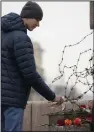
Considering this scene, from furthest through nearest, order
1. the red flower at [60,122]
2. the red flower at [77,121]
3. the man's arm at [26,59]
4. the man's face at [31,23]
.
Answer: the red flower at [60,122] → the red flower at [77,121] → the man's face at [31,23] → the man's arm at [26,59]

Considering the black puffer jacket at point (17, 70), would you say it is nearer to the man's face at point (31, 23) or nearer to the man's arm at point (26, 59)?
the man's arm at point (26, 59)

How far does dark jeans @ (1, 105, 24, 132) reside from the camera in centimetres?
328

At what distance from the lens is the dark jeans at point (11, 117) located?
328cm

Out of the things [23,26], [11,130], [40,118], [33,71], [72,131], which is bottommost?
[40,118]

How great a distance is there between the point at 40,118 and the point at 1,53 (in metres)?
4.65

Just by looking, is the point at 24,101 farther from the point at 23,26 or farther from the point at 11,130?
the point at 23,26

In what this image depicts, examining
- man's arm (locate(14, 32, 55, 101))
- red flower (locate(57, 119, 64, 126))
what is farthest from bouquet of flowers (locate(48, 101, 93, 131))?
man's arm (locate(14, 32, 55, 101))

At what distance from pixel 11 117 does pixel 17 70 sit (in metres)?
0.37

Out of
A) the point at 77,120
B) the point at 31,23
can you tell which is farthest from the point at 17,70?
the point at 77,120

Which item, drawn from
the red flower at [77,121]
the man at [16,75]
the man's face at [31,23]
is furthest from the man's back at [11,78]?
the red flower at [77,121]

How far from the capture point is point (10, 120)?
3295 mm

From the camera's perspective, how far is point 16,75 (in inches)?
128

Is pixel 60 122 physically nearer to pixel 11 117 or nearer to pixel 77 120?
pixel 77 120

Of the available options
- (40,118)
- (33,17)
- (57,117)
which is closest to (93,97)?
(57,117)
